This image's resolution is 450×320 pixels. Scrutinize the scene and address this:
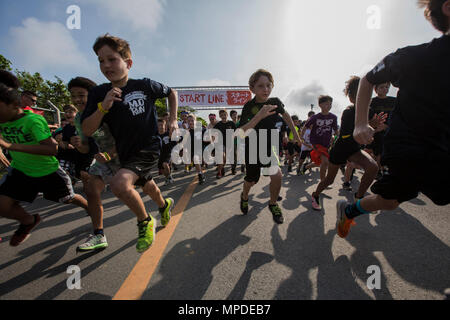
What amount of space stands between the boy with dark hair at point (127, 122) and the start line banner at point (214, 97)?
13127mm

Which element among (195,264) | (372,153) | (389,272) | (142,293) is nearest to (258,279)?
(195,264)

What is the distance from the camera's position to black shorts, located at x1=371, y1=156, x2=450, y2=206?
1.16 metres

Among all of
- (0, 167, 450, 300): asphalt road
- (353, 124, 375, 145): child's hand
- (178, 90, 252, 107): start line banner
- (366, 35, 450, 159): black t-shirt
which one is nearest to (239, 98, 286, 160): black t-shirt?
(0, 167, 450, 300): asphalt road

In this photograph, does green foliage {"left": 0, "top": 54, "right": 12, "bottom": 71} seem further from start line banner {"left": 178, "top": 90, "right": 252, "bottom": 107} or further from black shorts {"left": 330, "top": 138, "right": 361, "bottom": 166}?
black shorts {"left": 330, "top": 138, "right": 361, "bottom": 166}

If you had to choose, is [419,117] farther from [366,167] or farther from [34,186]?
[34,186]

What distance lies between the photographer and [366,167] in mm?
2428

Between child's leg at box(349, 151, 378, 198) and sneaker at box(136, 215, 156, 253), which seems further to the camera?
child's leg at box(349, 151, 378, 198)

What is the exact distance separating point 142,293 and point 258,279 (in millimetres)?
924

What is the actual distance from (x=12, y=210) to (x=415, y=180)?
372cm

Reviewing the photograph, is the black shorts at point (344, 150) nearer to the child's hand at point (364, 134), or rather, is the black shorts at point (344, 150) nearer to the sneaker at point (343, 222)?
the sneaker at point (343, 222)

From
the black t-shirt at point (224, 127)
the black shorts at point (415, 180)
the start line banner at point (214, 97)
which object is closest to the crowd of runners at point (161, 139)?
the black shorts at point (415, 180)

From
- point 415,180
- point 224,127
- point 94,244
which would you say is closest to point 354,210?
point 415,180

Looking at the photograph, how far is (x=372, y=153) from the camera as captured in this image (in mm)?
4281

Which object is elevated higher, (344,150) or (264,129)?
(264,129)
